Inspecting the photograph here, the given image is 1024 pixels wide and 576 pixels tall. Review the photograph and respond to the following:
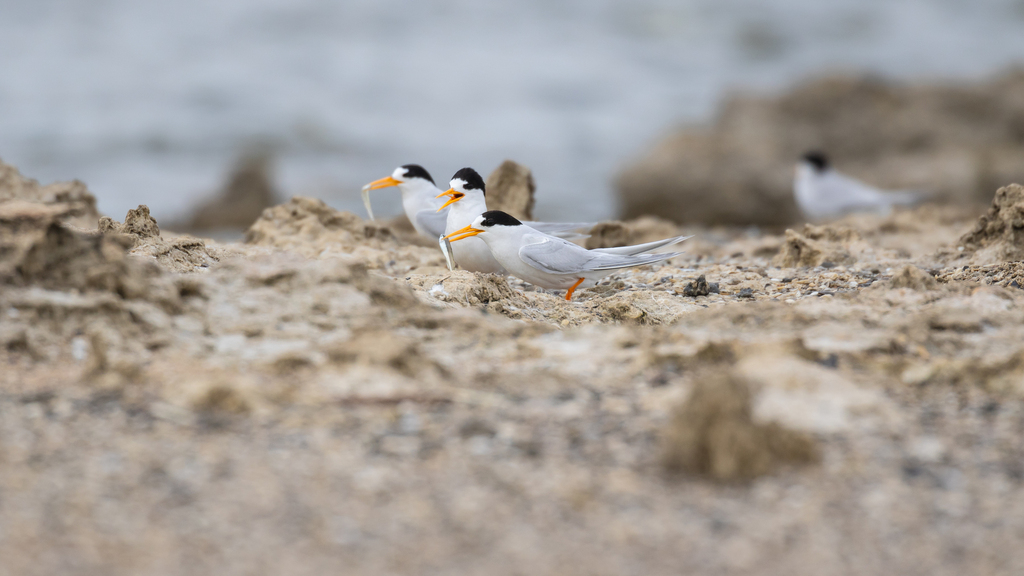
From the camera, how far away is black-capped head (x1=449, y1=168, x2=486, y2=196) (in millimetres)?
6113

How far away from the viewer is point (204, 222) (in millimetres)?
12125

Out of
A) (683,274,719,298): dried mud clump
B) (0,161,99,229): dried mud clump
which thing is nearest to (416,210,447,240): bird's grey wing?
(683,274,719,298): dried mud clump

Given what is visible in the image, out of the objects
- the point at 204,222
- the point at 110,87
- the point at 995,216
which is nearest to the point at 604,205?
the point at 204,222

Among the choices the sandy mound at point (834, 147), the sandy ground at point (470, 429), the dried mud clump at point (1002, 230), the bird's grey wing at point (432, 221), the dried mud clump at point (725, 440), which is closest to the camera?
the sandy ground at point (470, 429)

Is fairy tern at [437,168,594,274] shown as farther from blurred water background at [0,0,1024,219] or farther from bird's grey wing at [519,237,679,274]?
blurred water background at [0,0,1024,219]

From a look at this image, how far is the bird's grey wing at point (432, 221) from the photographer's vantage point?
21.7 ft

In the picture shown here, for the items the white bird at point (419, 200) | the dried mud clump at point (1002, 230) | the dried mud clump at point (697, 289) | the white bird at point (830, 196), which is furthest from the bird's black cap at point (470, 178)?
the white bird at point (830, 196)

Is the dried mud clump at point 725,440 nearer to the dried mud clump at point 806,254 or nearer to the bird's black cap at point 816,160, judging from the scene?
the dried mud clump at point 806,254

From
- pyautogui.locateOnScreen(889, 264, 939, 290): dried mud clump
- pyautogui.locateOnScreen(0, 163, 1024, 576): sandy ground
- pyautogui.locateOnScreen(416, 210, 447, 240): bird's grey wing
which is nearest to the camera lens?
pyautogui.locateOnScreen(0, 163, 1024, 576): sandy ground

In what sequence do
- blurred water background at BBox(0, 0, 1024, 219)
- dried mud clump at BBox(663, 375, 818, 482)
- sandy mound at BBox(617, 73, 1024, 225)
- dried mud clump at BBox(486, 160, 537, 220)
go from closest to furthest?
1. dried mud clump at BBox(663, 375, 818, 482)
2. dried mud clump at BBox(486, 160, 537, 220)
3. sandy mound at BBox(617, 73, 1024, 225)
4. blurred water background at BBox(0, 0, 1024, 219)

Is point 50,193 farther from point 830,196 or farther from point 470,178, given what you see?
point 830,196

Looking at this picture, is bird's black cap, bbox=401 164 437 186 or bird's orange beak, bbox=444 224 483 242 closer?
bird's orange beak, bbox=444 224 483 242

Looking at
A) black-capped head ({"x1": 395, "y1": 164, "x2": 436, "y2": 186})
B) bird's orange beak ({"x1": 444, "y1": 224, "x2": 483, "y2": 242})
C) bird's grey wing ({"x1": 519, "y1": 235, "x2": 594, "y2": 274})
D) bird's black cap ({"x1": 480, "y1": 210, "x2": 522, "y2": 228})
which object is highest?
black-capped head ({"x1": 395, "y1": 164, "x2": 436, "y2": 186})

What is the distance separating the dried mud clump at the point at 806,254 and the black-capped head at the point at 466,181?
2044 millimetres
